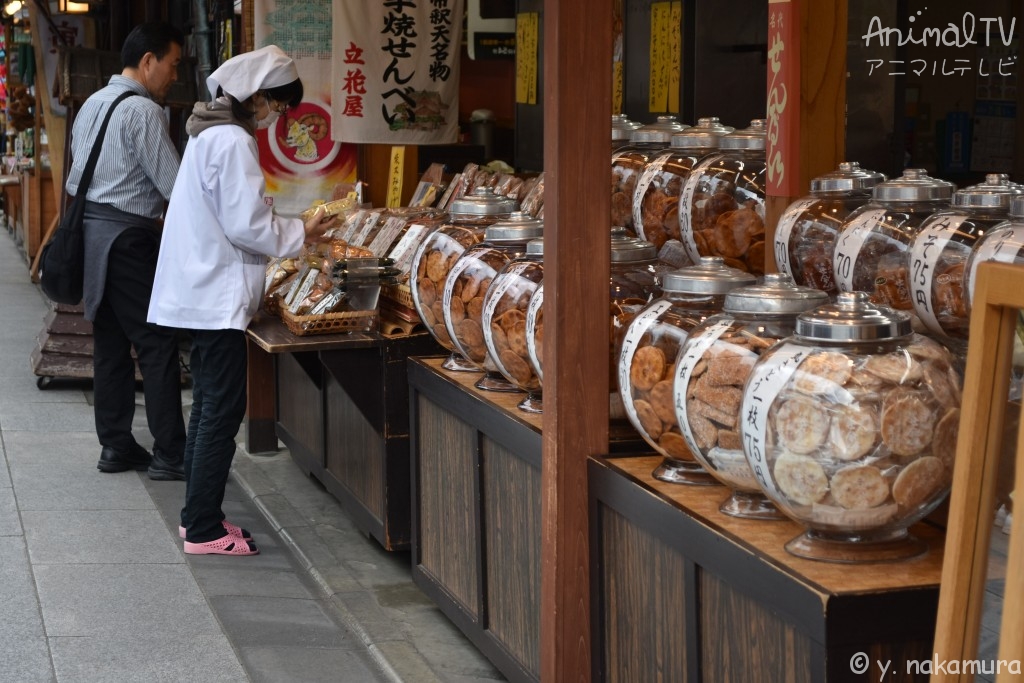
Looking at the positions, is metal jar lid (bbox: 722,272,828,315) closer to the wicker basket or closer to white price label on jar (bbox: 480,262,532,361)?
white price label on jar (bbox: 480,262,532,361)

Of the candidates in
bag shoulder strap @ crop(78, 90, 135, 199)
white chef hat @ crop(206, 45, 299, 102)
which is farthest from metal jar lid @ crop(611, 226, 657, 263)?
bag shoulder strap @ crop(78, 90, 135, 199)

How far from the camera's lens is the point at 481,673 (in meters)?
4.32

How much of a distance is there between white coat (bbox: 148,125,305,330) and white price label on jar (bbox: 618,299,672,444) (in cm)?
247

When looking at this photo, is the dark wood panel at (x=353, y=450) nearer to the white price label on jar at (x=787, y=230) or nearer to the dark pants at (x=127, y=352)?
the dark pants at (x=127, y=352)

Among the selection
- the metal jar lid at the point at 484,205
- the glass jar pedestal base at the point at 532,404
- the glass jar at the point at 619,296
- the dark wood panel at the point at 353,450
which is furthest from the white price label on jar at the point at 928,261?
the dark wood panel at the point at 353,450

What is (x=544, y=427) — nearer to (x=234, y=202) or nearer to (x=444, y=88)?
(x=234, y=202)

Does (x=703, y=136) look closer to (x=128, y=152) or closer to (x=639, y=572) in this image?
(x=639, y=572)

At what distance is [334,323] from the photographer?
17.1 feet

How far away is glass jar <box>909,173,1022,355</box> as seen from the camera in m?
2.51

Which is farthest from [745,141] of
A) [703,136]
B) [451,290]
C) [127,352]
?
[127,352]

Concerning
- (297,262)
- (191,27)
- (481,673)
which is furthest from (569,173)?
(191,27)

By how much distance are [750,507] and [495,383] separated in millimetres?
1502

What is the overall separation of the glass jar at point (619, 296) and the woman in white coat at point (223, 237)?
1891 mm

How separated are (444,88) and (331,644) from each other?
4094 mm
